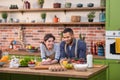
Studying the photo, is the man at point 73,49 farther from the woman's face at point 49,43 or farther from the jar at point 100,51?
the jar at point 100,51

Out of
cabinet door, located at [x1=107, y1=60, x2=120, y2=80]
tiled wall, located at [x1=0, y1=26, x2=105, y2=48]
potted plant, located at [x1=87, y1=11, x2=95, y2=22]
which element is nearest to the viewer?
cabinet door, located at [x1=107, y1=60, x2=120, y2=80]

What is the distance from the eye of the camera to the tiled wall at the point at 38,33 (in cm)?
616

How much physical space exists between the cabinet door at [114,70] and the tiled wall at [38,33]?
0.82 m

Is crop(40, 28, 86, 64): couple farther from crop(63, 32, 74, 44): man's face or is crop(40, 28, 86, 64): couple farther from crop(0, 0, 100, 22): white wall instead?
crop(0, 0, 100, 22): white wall

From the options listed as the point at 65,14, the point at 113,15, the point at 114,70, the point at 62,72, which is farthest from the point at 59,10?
the point at 62,72

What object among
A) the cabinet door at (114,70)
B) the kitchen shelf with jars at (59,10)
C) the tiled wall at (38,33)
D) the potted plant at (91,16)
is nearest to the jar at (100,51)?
the cabinet door at (114,70)

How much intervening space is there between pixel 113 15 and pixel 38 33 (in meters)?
2.12

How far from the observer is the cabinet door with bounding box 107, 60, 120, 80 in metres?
5.45

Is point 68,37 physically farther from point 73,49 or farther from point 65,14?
point 65,14

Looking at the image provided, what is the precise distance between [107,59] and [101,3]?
51.9 inches

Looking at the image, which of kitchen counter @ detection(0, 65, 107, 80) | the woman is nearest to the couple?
the woman

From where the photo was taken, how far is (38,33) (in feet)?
22.1

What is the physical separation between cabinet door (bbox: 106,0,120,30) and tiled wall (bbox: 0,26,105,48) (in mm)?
552

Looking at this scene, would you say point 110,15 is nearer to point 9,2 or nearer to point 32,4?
point 32,4
